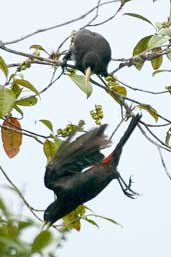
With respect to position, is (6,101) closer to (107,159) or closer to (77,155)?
(77,155)

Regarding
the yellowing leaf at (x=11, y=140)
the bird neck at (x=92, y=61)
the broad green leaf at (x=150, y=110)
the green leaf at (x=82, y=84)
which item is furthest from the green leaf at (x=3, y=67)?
the bird neck at (x=92, y=61)

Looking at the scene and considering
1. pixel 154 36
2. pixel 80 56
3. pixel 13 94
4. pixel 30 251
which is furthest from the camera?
pixel 80 56

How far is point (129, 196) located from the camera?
2.05m

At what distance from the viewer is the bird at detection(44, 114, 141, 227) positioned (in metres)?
1.87

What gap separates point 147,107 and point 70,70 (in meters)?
0.27

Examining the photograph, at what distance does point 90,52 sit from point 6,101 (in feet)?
2.48

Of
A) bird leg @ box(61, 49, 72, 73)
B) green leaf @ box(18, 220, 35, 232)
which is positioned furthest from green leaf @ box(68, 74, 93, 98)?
green leaf @ box(18, 220, 35, 232)

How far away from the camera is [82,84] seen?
6.10 ft

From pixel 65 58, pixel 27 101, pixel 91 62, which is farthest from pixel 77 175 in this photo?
pixel 91 62

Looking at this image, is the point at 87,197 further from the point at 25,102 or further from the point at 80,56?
the point at 80,56

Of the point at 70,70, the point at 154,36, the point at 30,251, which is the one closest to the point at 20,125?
the point at 70,70

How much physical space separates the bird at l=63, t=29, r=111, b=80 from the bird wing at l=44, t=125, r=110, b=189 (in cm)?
48

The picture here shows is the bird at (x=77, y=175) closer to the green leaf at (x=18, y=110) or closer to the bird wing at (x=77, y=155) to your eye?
the bird wing at (x=77, y=155)

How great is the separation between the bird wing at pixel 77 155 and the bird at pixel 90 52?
482mm
